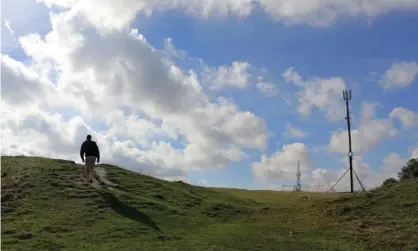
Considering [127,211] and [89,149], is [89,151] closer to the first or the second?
[89,149]

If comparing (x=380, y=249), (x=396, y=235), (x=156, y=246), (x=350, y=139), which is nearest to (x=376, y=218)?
(x=396, y=235)

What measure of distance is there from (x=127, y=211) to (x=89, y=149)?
15.6 ft

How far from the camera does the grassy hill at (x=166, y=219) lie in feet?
57.3

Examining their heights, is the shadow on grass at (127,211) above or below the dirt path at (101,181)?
below

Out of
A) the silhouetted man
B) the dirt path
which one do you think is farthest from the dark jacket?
the dirt path

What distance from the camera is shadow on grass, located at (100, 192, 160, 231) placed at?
20.3 metres

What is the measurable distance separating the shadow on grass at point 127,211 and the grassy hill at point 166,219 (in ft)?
0.14

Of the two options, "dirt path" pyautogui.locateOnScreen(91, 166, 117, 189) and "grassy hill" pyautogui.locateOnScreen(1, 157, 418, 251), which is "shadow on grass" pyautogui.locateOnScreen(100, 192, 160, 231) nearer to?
"grassy hill" pyautogui.locateOnScreen(1, 157, 418, 251)

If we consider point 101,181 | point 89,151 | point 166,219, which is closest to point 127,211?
point 166,219

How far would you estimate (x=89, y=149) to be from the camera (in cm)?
2469

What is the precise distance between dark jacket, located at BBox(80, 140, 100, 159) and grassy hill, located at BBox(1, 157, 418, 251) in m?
1.61

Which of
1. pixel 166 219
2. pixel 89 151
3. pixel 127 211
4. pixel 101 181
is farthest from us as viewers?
pixel 101 181

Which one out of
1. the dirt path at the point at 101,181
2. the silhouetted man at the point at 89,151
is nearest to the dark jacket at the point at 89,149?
the silhouetted man at the point at 89,151

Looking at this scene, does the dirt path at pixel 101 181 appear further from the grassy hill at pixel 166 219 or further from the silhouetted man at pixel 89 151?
the silhouetted man at pixel 89 151
